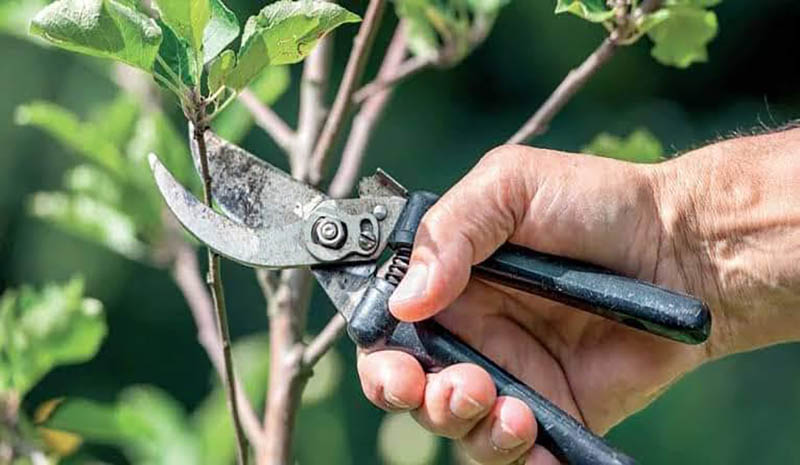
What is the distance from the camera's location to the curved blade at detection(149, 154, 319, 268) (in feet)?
3.10

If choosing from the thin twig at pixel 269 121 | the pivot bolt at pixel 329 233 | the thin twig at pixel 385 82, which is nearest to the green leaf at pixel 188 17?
the pivot bolt at pixel 329 233

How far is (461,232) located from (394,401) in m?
0.13

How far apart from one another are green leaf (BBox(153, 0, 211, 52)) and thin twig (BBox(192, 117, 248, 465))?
0.04 meters

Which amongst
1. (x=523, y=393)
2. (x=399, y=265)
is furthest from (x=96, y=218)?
(x=523, y=393)

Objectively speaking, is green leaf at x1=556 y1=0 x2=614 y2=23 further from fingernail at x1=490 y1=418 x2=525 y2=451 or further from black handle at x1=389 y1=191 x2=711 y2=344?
A: fingernail at x1=490 y1=418 x2=525 y2=451

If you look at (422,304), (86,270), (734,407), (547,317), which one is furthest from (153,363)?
(422,304)

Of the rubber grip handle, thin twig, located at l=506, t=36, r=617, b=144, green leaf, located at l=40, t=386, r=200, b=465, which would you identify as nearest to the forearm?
thin twig, located at l=506, t=36, r=617, b=144

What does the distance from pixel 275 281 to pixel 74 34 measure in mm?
442

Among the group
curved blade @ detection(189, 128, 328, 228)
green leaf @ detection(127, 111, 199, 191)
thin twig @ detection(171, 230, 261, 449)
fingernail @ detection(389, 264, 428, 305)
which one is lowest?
thin twig @ detection(171, 230, 261, 449)

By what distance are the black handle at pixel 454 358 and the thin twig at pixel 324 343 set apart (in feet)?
0.32

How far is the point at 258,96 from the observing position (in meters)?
1.34

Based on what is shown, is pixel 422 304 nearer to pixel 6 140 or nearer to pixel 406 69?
pixel 406 69

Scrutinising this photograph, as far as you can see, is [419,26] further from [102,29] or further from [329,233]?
[102,29]

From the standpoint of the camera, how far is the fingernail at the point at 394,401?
38.8 inches
